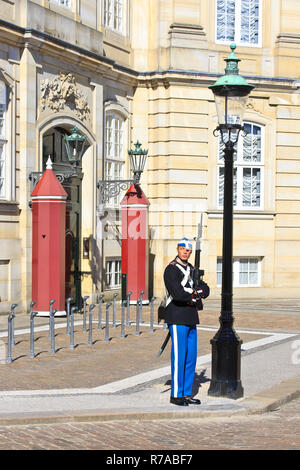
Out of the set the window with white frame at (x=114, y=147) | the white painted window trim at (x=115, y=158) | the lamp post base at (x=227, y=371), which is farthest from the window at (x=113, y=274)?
the lamp post base at (x=227, y=371)

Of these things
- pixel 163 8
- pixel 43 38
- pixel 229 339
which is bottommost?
pixel 229 339

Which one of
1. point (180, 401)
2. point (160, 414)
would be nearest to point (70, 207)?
point (180, 401)

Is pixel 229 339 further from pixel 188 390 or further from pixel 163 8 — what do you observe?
pixel 163 8

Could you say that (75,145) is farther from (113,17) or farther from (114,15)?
(114,15)

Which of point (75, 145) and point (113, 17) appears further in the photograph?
point (113, 17)

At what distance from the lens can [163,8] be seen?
23.6 m

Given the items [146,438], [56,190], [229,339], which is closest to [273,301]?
[56,190]

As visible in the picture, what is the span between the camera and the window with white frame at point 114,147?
22828 mm

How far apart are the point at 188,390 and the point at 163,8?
15.9m

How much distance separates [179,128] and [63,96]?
455 cm

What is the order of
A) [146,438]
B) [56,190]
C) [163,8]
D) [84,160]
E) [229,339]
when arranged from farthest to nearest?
[163,8] → [84,160] → [56,190] → [229,339] → [146,438]

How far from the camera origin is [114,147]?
23.2m

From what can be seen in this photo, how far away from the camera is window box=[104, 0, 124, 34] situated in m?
22.7

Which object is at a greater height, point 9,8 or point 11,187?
point 9,8
